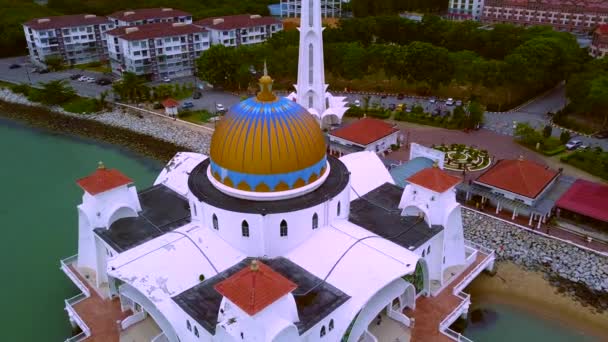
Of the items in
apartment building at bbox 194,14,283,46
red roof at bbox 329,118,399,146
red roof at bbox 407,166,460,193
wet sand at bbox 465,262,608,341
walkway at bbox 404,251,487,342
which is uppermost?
apartment building at bbox 194,14,283,46

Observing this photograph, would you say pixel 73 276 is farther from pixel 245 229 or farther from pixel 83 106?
pixel 83 106

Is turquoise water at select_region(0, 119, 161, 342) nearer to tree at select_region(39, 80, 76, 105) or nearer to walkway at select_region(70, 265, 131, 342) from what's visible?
walkway at select_region(70, 265, 131, 342)

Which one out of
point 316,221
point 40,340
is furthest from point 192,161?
point 40,340

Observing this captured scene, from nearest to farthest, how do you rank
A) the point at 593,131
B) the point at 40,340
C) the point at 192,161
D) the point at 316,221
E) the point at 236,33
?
the point at 316,221 → the point at 40,340 → the point at 192,161 → the point at 593,131 → the point at 236,33

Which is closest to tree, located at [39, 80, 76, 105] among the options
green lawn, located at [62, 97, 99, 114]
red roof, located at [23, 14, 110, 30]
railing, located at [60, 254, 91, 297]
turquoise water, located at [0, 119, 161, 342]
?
green lawn, located at [62, 97, 99, 114]

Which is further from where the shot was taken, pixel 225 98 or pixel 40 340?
pixel 225 98

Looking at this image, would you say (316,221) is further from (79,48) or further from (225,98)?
(79,48)

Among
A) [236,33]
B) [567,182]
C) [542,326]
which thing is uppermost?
[236,33]

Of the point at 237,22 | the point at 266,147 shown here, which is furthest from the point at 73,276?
the point at 237,22
